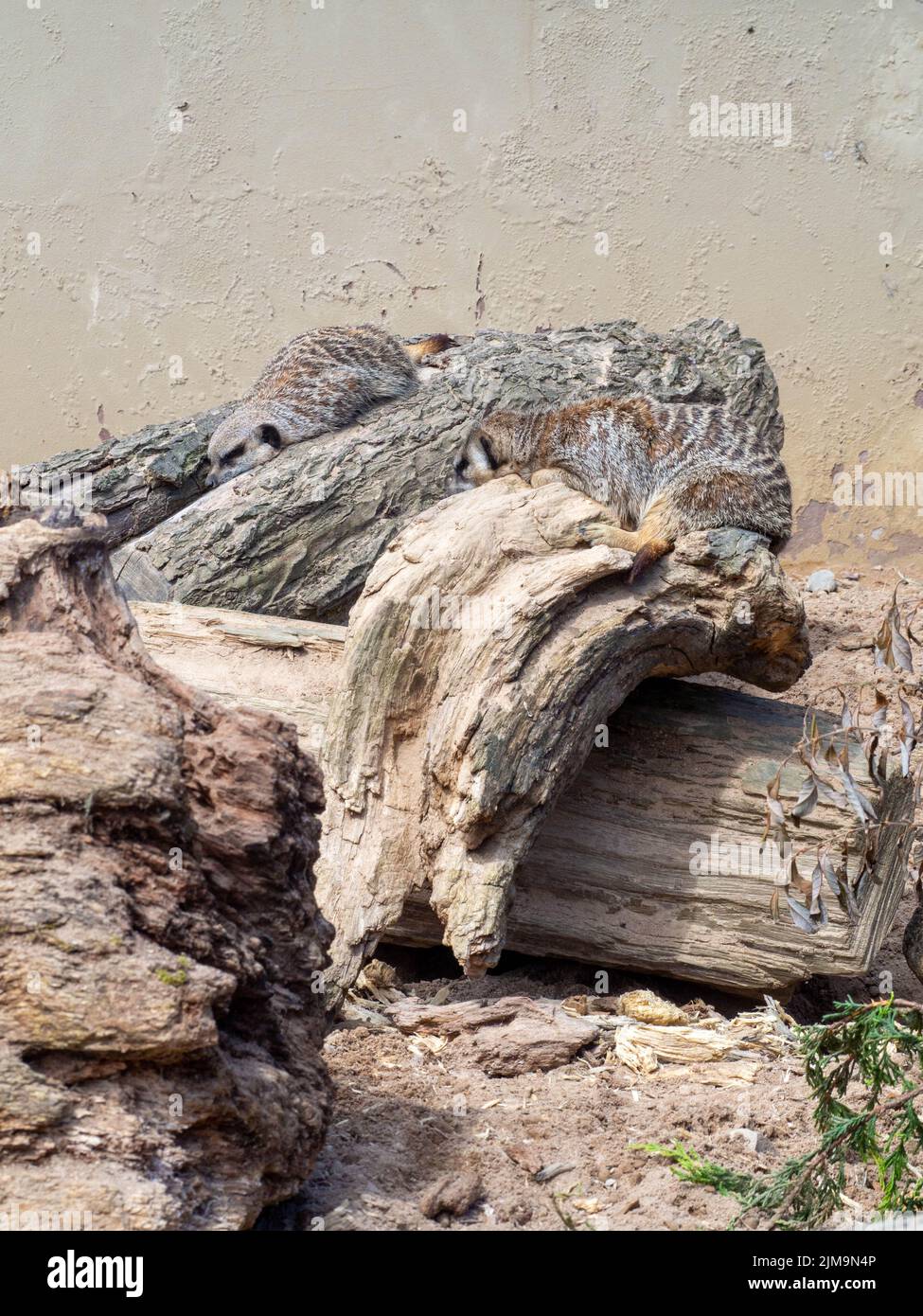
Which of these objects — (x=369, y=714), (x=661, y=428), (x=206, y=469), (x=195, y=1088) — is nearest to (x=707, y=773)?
(x=369, y=714)

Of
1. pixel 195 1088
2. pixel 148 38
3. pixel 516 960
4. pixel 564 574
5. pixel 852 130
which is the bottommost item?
pixel 516 960

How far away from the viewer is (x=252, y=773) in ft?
6.12

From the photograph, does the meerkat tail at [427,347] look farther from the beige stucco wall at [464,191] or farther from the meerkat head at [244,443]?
the beige stucco wall at [464,191]

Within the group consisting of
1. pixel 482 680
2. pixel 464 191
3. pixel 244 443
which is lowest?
pixel 482 680

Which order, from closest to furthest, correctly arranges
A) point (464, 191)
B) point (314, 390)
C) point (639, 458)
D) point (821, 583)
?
point (639, 458) → point (314, 390) → point (821, 583) → point (464, 191)

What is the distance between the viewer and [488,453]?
181 inches

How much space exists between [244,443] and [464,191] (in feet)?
9.15

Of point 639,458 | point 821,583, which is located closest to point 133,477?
point 639,458

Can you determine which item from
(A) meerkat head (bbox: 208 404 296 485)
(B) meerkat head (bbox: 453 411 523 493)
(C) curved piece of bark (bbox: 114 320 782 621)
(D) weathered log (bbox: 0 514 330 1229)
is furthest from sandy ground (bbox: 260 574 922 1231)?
(A) meerkat head (bbox: 208 404 296 485)

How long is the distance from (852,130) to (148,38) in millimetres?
4065

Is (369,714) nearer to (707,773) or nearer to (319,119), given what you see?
(707,773)

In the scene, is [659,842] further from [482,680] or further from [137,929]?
[137,929]

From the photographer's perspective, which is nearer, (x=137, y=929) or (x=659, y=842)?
(x=137, y=929)

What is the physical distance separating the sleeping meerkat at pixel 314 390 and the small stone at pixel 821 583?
219cm
